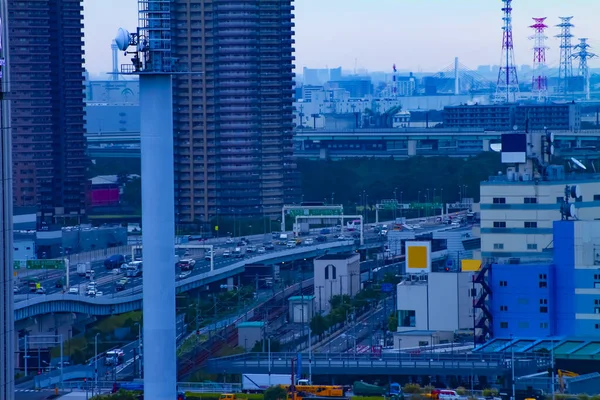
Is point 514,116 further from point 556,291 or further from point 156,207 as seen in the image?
point 156,207

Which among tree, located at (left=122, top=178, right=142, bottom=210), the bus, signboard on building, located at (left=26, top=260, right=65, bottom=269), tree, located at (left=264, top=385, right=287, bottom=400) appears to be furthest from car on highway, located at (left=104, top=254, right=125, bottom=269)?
tree, located at (left=122, top=178, right=142, bottom=210)

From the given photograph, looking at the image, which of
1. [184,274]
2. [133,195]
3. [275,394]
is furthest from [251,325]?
[133,195]

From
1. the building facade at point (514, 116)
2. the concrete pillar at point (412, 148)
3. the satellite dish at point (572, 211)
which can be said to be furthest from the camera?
the building facade at point (514, 116)

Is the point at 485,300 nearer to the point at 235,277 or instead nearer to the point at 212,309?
the point at 212,309

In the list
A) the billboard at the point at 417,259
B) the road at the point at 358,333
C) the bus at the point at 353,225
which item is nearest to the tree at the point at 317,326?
the road at the point at 358,333

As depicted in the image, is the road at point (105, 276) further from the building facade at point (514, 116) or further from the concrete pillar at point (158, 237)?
the building facade at point (514, 116)

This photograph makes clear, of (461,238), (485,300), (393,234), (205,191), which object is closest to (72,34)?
(205,191)
